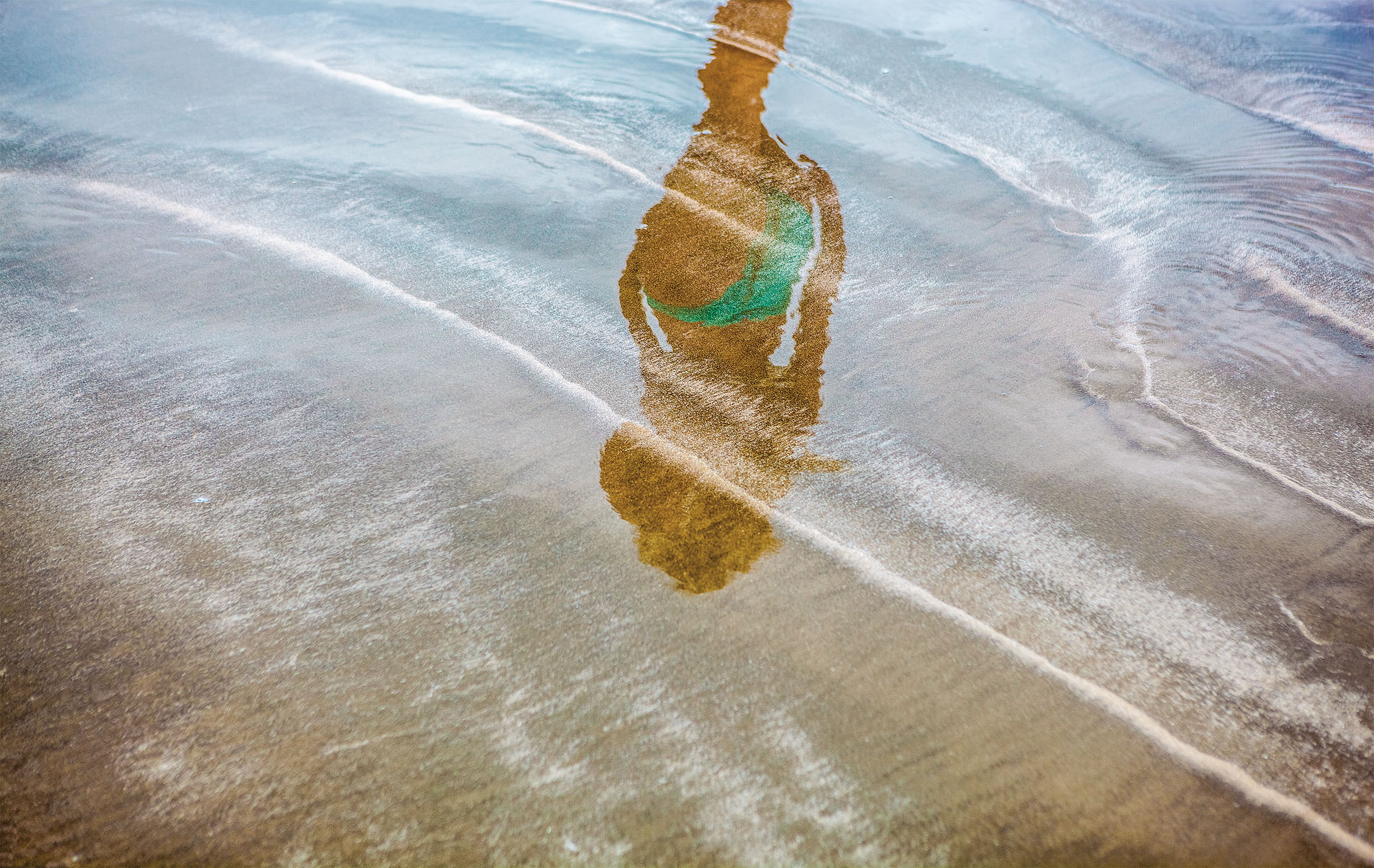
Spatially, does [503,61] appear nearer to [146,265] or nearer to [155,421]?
[146,265]

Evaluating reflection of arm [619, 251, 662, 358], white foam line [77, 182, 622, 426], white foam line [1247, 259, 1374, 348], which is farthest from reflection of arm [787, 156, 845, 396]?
white foam line [1247, 259, 1374, 348]

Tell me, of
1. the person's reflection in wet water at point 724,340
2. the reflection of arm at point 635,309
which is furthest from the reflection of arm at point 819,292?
the reflection of arm at point 635,309

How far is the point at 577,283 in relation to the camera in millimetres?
2373

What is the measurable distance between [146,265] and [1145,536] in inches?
114

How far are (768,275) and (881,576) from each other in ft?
3.67

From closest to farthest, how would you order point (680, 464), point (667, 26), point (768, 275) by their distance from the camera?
point (680, 464), point (768, 275), point (667, 26)

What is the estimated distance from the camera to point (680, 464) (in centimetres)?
182

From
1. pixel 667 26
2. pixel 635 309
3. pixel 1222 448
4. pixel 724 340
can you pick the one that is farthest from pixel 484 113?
pixel 1222 448

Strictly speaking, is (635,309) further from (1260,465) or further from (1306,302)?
(1306,302)

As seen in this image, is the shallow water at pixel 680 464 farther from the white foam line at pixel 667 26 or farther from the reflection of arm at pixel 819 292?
the white foam line at pixel 667 26

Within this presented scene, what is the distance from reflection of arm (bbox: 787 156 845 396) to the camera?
2098 mm

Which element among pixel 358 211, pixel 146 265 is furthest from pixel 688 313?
pixel 146 265

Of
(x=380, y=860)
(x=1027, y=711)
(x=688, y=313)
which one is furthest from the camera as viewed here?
(x=688, y=313)

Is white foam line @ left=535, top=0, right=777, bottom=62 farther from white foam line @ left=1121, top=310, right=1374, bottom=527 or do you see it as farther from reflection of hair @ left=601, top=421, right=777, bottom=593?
Answer: reflection of hair @ left=601, top=421, right=777, bottom=593
